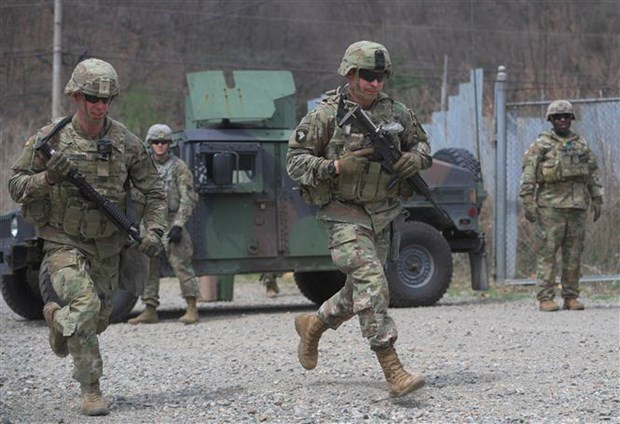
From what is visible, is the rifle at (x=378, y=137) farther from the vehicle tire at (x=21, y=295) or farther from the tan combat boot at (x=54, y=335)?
the vehicle tire at (x=21, y=295)

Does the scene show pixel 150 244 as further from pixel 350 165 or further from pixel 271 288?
pixel 271 288

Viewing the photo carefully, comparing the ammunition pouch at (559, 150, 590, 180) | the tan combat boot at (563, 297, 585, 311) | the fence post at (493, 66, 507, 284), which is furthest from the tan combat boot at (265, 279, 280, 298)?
the ammunition pouch at (559, 150, 590, 180)

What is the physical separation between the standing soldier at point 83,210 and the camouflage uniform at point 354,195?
0.92 m

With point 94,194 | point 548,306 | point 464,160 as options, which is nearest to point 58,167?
point 94,194

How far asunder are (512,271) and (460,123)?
4066 mm

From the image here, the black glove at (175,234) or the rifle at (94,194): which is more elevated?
the rifle at (94,194)

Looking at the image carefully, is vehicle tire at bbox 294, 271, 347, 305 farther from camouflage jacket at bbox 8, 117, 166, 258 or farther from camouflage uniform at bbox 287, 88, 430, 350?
camouflage jacket at bbox 8, 117, 166, 258

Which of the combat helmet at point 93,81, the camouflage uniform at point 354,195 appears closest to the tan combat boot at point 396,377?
the camouflage uniform at point 354,195

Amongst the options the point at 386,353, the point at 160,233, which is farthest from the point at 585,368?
the point at 160,233

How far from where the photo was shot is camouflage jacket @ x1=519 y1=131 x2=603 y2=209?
11.8 m

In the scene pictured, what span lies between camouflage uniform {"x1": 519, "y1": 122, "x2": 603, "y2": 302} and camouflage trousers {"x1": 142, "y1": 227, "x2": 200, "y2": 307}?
3181 millimetres

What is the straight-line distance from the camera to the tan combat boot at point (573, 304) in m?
12.3

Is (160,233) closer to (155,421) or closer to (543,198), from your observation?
(155,421)

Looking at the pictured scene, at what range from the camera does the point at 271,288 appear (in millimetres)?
15812
